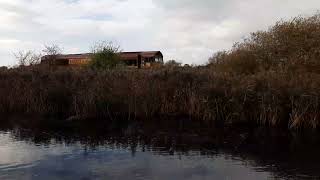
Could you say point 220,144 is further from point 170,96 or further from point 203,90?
point 170,96

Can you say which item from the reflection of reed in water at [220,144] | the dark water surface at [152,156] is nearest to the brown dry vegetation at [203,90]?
the reflection of reed in water at [220,144]

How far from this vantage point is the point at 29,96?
29422 mm

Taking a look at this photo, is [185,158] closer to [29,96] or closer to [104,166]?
[104,166]

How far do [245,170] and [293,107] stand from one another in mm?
8339

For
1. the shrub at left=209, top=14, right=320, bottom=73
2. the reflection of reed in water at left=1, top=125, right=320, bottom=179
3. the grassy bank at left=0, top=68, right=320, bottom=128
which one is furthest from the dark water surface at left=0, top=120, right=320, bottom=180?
the shrub at left=209, top=14, right=320, bottom=73

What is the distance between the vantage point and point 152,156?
17.3m

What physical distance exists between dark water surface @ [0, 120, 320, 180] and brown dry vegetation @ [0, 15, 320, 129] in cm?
227

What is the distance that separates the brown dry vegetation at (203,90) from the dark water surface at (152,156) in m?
2.27

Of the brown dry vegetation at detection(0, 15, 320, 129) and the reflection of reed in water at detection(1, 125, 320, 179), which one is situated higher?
the brown dry vegetation at detection(0, 15, 320, 129)

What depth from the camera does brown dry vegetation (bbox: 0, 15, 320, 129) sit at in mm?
23469

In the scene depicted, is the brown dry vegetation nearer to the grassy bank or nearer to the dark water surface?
the grassy bank

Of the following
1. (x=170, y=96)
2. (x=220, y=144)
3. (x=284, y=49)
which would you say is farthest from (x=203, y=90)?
(x=284, y=49)

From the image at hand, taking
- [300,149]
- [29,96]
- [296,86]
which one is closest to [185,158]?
[300,149]

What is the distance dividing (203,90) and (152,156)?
8.79m
